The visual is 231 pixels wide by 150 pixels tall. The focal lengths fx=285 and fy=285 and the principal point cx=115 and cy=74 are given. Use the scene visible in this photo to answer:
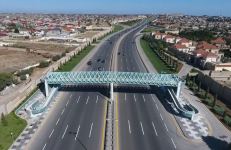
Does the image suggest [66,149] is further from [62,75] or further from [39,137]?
[62,75]

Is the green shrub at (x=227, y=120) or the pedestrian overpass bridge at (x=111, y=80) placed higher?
the pedestrian overpass bridge at (x=111, y=80)

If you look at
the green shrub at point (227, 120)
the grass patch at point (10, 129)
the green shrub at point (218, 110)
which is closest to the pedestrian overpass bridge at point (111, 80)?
the green shrub at point (218, 110)

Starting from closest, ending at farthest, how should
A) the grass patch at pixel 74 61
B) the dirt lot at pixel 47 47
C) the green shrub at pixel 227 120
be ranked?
the green shrub at pixel 227 120, the grass patch at pixel 74 61, the dirt lot at pixel 47 47

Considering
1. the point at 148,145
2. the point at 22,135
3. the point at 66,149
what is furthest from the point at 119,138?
the point at 22,135

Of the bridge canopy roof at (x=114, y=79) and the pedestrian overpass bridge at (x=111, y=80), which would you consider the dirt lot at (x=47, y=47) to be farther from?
the bridge canopy roof at (x=114, y=79)

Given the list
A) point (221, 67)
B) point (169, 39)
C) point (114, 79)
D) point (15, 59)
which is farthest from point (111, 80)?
point (169, 39)

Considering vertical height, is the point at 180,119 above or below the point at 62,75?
below

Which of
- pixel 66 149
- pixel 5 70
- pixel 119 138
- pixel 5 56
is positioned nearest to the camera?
pixel 66 149
